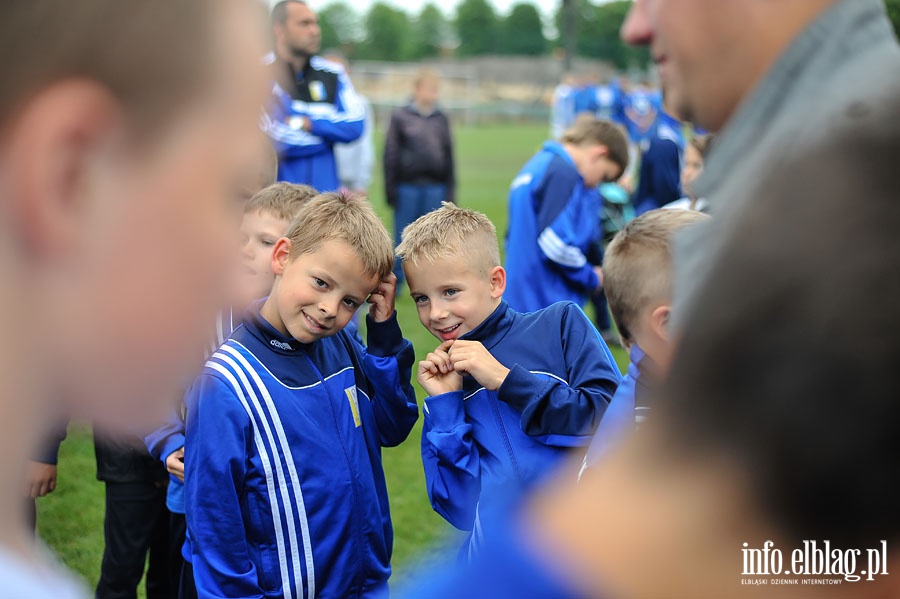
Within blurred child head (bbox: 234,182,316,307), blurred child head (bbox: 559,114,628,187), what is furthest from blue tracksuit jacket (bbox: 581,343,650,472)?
blurred child head (bbox: 559,114,628,187)

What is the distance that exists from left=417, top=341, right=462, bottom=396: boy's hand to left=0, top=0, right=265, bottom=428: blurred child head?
2231mm

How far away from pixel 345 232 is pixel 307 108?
4219 millimetres

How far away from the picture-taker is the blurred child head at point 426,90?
37.2 feet

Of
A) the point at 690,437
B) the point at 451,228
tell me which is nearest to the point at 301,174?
the point at 451,228

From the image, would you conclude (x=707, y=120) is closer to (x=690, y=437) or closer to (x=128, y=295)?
(x=690, y=437)

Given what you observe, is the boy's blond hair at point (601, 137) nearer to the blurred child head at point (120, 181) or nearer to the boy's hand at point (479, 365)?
the boy's hand at point (479, 365)

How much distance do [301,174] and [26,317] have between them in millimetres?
6503

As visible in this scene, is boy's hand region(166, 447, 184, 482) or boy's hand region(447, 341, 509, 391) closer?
boy's hand region(447, 341, 509, 391)

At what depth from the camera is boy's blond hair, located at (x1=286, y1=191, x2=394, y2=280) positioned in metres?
3.05

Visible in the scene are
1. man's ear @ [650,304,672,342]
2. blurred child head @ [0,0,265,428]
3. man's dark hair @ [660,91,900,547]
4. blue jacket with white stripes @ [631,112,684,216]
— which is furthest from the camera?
blue jacket with white stripes @ [631,112,684,216]

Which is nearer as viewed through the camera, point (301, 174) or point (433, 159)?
point (301, 174)

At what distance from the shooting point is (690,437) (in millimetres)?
537

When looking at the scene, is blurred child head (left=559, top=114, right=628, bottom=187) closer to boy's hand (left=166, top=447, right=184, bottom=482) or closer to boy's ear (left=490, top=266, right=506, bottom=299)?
boy's ear (left=490, top=266, right=506, bottom=299)

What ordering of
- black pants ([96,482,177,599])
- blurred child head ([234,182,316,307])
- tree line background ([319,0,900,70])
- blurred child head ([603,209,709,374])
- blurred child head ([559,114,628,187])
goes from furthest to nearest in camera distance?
tree line background ([319,0,900,70]) < blurred child head ([559,114,628,187]) < black pants ([96,482,177,599]) < blurred child head ([234,182,316,307]) < blurred child head ([603,209,709,374])
